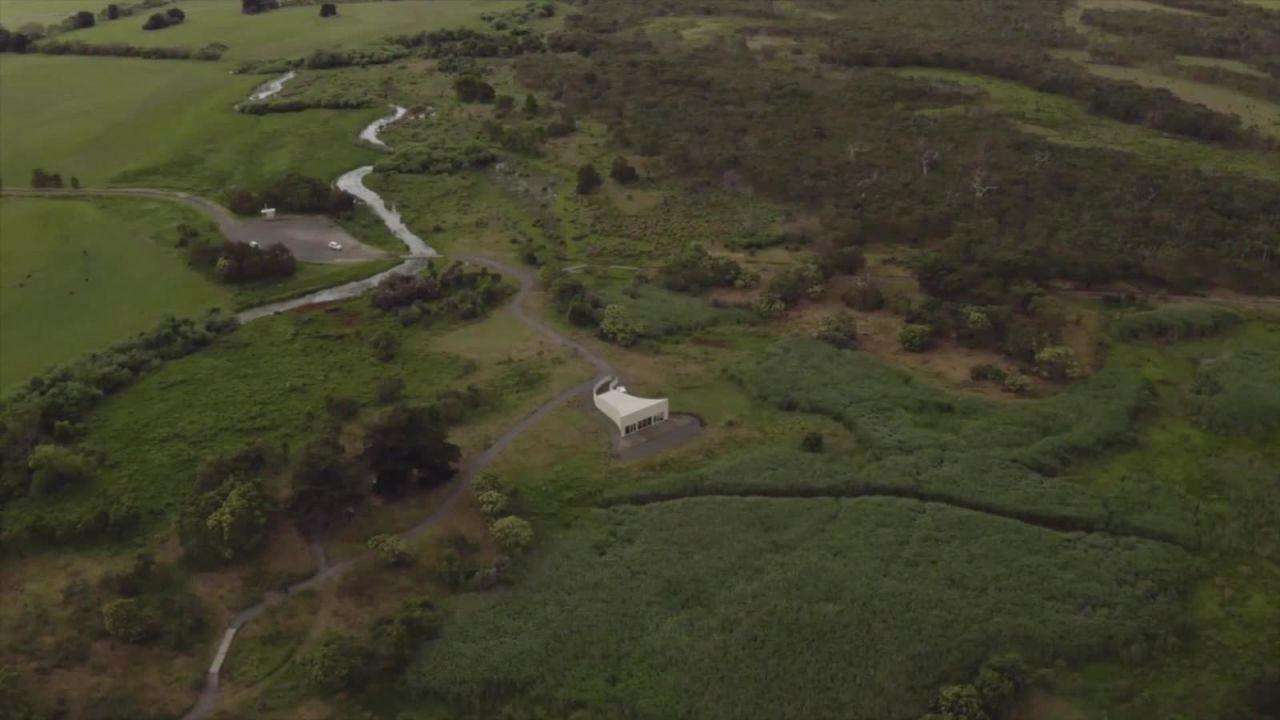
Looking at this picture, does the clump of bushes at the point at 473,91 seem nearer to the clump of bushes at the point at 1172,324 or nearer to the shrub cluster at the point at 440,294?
the shrub cluster at the point at 440,294

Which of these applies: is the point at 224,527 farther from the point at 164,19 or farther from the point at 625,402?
the point at 164,19

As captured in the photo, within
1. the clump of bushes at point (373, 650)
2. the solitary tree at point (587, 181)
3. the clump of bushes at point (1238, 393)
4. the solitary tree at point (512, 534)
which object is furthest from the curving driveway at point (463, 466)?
the clump of bushes at point (1238, 393)

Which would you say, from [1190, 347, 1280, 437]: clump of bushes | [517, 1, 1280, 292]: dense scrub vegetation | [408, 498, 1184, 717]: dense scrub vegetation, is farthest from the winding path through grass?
[1190, 347, 1280, 437]: clump of bushes

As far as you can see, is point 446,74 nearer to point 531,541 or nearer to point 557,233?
point 557,233

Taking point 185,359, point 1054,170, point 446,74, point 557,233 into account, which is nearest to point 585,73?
point 446,74

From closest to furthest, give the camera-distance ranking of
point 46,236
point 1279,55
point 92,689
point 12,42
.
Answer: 1. point 92,689
2. point 46,236
3. point 1279,55
4. point 12,42

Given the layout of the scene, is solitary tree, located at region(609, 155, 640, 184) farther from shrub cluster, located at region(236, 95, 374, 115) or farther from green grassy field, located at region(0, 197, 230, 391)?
shrub cluster, located at region(236, 95, 374, 115)
